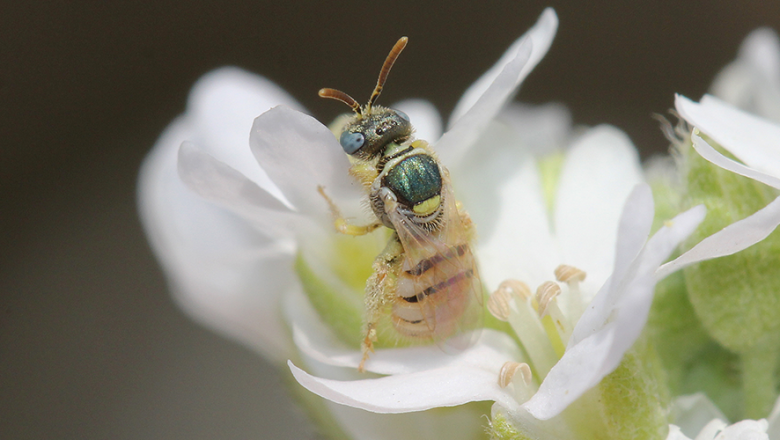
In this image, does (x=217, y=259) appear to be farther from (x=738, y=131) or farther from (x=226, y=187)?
(x=738, y=131)

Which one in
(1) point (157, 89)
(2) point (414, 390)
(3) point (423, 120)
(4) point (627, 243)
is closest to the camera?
(4) point (627, 243)

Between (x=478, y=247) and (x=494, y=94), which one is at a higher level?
(x=494, y=94)

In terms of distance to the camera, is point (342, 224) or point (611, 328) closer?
point (611, 328)

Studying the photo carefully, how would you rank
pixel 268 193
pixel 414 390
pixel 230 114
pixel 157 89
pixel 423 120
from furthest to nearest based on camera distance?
pixel 157 89
pixel 423 120
pixel 230 114
pixel 268 193
pixel 414 390

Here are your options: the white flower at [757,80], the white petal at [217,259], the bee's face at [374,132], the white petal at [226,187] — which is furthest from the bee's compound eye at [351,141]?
the white flower at [757,80]

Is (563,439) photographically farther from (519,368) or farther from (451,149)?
(451,149)

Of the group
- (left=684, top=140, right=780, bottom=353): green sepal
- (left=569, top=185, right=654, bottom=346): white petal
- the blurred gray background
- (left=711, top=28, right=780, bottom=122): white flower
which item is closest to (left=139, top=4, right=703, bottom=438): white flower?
(left=569, top=185, right=654, bottom=346): white petal

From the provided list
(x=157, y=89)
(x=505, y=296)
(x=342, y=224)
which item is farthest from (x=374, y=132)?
(x=157, y=89)
